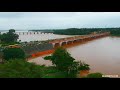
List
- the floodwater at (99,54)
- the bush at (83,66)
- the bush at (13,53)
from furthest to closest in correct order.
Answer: the floodwater at (99,54) < the bush at (83,66) < the bush at (13,53)

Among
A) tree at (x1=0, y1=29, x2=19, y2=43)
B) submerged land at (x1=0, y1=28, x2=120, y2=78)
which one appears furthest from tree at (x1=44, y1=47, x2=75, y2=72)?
tree at (x1=0, y1=29, x2=19, y2=43)

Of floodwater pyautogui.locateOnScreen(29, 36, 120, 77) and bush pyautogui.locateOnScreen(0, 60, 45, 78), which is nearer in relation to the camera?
bush pyautogui.locateOnScreen(0, 60, 45, 78)

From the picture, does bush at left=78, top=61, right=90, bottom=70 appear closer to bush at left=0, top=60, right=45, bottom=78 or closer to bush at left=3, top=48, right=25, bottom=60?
bush at left=0, top=60, right=45, bottom=78

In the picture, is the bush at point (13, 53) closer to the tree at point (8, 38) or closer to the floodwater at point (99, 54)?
the tree at point (8, 38)

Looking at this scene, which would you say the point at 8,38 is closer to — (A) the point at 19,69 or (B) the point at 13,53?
(B) the point at 13,53

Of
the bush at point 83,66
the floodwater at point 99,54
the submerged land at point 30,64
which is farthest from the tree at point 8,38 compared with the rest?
the bush at point 83,66
